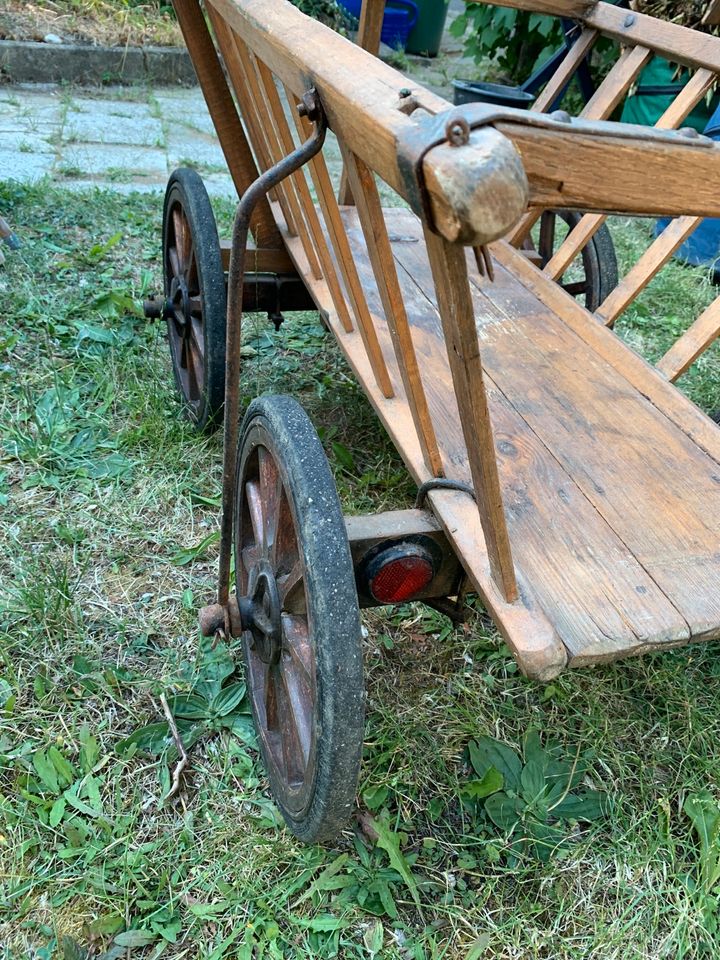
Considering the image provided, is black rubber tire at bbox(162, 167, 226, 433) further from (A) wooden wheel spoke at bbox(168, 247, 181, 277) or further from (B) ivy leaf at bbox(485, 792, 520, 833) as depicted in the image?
(B) ivy leaf at bbox(485, 792, 520, 833)

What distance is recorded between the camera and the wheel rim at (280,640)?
1314 mm

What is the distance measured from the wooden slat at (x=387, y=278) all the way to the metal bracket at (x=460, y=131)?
0.33 metres

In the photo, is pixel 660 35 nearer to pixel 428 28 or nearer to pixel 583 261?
pixel 583 261

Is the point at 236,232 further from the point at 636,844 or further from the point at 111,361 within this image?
the point at 111,361

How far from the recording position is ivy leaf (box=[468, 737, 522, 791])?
164 centimetres

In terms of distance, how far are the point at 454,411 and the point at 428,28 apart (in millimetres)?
6623

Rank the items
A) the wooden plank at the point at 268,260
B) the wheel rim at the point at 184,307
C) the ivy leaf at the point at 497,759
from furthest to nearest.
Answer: the wheel rim at the point at 184,307 → the wooden plank at the point at 268,260 → the ivy leaf at the point at 497,759

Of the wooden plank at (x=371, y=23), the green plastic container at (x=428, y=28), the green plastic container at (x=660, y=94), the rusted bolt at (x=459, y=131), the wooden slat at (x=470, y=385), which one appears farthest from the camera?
the green plastic container at (x=428, y=28)

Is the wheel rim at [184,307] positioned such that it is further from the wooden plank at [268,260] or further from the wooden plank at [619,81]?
the wooden plank at [619,81]

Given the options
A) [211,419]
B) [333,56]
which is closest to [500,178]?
[333,56]

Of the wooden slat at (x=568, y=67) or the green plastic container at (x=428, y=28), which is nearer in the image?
the wooden slat at (x=568, y=67)

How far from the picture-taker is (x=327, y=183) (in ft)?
4.50

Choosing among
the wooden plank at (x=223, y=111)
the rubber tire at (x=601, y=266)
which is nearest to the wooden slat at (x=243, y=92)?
the wooden plank at (x=223, y=111)

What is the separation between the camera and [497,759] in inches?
65.6
